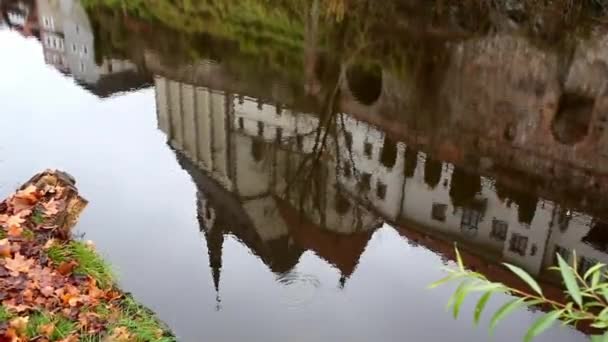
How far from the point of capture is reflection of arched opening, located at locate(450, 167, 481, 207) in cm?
1391

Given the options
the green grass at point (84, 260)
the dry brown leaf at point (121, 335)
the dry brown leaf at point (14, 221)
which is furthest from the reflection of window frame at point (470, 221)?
the dry brown leaf at point (14, 221)

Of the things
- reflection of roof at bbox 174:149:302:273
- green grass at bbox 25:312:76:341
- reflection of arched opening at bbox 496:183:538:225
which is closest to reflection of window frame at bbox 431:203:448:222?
reflection of arched opening at bbox 496:183:538:225

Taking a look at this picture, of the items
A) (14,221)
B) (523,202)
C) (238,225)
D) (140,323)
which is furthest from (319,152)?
(140,323)

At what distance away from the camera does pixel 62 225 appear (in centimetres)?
852

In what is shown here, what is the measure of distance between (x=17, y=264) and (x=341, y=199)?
285 inches

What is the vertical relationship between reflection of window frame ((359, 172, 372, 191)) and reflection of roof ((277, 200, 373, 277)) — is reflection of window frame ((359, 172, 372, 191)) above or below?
below

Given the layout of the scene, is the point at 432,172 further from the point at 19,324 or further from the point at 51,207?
the point at 19,324

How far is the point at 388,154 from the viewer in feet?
52.4

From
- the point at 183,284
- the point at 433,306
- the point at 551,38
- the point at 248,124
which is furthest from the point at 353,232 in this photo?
the point at 551,38

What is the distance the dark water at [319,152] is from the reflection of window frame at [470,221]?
5 cm

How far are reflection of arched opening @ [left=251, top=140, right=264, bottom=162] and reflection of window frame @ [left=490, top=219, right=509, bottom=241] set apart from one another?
21.0 ft

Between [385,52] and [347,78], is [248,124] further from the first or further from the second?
[385,52]

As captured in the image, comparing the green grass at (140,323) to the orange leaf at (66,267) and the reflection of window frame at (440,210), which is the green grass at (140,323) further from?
the reflection of window frame at (440,210)

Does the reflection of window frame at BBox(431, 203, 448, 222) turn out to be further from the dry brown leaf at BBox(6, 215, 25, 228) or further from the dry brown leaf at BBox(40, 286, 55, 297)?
the dry brown leaf at BBox(40, 286, 55, 297)
